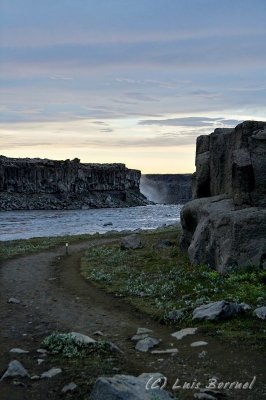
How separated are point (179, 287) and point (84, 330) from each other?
6.18m

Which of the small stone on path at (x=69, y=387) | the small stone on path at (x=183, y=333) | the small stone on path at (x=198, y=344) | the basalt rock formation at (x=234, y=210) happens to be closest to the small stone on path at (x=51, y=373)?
the small stone on path at (x=69, y=387)

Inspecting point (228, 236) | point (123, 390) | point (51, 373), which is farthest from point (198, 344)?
point (228, 236)

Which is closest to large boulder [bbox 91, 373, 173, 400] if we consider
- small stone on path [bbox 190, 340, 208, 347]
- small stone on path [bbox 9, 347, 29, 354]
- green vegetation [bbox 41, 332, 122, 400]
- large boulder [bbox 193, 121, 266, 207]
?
green vegetation [bbox 41, 332, 122, 400]

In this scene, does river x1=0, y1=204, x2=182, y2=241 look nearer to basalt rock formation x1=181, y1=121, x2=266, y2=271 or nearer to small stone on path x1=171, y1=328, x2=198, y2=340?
basalt rock formation x1=181, y1=121, x2=266, y2=271

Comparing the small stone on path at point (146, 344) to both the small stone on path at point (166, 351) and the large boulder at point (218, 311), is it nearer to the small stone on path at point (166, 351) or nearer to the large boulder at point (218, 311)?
the small stone on path at point (166, 351)

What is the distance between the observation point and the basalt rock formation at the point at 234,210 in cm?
2072

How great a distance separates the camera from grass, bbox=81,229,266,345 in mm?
13880

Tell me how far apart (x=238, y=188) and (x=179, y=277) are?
5514mm

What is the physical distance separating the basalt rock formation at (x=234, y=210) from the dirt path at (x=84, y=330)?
598 centimetres

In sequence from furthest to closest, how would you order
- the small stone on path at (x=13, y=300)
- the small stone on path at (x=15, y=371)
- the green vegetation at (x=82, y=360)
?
1. the small stone on path at (x=13, y=300)
2. the small stone on path at (x=15, y=371)
3. the green vegetation at (x=82, y=360)

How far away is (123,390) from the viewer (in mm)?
8523

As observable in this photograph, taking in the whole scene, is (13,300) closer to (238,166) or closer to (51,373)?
(51,373)

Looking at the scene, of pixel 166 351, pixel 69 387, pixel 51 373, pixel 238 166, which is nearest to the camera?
pixel 69 387

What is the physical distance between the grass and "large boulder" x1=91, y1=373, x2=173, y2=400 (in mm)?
4343
